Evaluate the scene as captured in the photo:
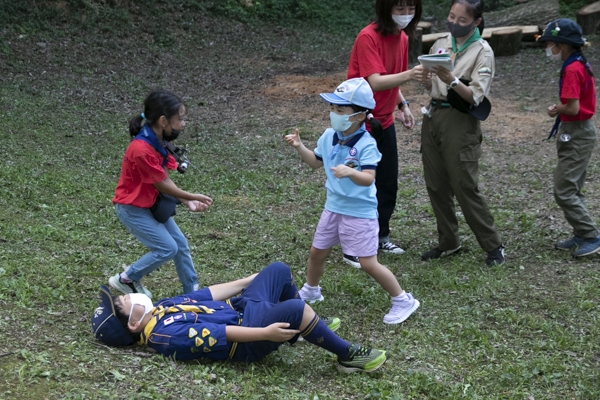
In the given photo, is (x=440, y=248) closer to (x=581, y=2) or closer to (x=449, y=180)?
(x=449, y=180)

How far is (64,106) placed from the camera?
38.6 ft

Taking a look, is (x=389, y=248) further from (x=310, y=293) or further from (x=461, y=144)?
(x=310, y=293)

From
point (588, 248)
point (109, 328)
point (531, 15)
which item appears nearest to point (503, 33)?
point (531, 15)

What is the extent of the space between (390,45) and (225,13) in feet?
43.5

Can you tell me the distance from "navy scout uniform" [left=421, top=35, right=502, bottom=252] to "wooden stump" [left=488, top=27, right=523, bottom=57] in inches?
402

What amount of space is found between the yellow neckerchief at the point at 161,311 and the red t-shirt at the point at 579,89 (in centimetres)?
357

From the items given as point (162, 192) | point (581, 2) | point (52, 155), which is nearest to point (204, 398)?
point (162, 192)

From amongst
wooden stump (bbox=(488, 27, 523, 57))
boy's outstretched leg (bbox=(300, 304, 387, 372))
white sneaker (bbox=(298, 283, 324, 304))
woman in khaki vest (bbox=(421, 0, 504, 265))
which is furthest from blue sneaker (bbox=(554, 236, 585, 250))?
wooden stump (bbox=(488, 27, 523, 57))

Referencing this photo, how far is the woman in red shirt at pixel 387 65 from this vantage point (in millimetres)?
5816

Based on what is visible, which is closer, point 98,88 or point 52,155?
point 52,155

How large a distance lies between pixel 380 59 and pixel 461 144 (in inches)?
38.3

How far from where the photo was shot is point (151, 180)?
190 inches

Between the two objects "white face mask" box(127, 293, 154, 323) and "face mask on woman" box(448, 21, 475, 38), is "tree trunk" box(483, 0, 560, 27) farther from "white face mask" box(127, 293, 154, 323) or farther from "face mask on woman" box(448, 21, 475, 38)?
"white face mask" box(127, 293, 154, 323)

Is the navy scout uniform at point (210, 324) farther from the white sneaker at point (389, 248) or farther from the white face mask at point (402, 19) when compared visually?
the white face mask at point (402, 19)
